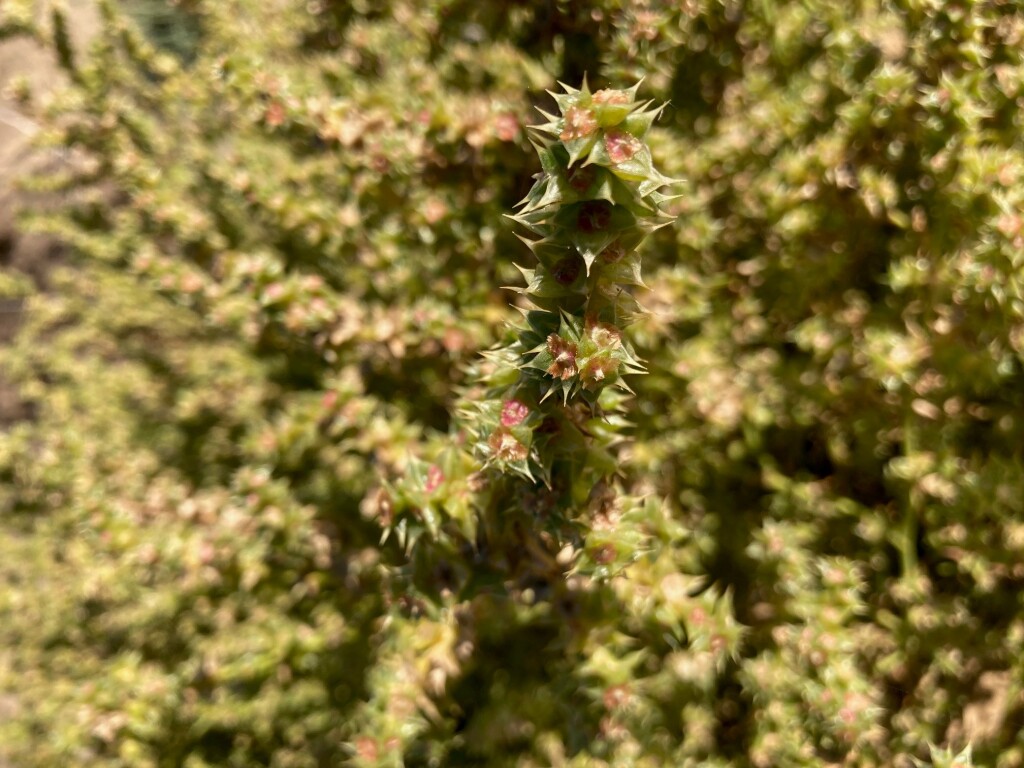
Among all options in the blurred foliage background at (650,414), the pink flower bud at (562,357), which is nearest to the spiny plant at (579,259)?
the pink flower bud at (562,357)

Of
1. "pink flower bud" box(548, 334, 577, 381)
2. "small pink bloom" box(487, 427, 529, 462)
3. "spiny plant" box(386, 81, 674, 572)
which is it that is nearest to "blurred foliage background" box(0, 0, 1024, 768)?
"spiny plant" box(386, 81, 674, 572)

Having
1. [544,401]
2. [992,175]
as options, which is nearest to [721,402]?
[992,175]

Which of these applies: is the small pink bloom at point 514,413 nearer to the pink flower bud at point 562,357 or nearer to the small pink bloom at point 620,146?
the pink flower bud at point 562,357

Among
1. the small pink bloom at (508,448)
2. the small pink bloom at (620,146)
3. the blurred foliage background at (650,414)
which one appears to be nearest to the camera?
the small pink bloom at (620,146)

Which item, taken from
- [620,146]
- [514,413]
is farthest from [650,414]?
[620,146]

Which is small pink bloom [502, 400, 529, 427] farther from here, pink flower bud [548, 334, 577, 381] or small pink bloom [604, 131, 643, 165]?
small pink bloom [604, 131, 643, 165]

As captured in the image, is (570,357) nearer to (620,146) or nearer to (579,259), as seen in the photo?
(579,259)

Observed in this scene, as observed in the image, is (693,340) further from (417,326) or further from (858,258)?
(417,326)

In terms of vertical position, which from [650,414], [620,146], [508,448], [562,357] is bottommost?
[650,414]
